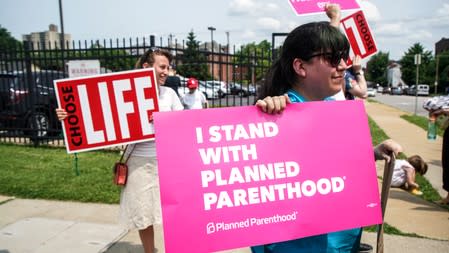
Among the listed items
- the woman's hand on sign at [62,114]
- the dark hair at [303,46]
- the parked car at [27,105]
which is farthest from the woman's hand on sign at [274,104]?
the parked car at [27,105]

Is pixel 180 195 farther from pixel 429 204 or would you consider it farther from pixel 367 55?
pixel 429 204

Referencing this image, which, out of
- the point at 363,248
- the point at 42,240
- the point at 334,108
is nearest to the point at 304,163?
the point at 334,108

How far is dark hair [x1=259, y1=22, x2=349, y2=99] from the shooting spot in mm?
1488

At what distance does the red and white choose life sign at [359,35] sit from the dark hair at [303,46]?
97.9 inches

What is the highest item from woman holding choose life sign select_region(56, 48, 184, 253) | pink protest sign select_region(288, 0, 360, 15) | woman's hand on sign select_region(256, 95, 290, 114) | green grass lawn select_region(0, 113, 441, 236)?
pink protest sign select_region(288, 0, 360, 15)

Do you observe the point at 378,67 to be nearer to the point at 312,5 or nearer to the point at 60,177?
the point at 60,177

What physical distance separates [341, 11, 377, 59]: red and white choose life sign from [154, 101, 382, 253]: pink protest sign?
96.1 inches

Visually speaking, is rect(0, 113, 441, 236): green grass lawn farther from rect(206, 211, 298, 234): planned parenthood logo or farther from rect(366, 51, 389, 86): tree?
rect(366, 51, 389, 86): tree

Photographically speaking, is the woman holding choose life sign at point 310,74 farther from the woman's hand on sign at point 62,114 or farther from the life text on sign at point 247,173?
the woman's hand on sign at point 62,114

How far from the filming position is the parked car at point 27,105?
30.3 ft

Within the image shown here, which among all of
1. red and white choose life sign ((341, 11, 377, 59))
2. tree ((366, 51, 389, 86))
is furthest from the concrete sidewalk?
tree ((366, 51, 389, 86))

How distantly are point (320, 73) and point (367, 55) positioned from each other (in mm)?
2628

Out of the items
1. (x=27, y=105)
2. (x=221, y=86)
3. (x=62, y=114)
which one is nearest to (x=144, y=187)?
(x=62, y=114)

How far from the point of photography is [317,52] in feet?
4.89
